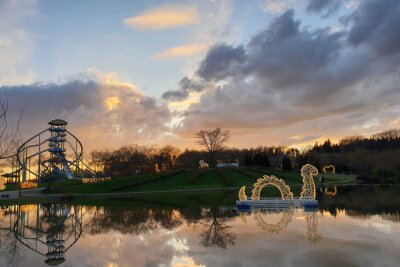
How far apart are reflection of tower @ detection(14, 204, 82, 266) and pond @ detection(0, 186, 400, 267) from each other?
51 mm

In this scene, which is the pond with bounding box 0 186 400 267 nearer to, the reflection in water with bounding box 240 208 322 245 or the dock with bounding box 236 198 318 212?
the reflection in water with bounding box 240 208 322 245

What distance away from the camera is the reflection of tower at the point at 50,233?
59.0 ft

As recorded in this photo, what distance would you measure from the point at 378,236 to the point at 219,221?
33.9 feet

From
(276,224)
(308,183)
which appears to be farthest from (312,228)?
(308,183)

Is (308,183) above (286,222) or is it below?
above

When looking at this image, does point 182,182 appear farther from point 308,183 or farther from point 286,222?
point 286,222

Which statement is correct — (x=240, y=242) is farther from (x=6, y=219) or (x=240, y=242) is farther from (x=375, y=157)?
(x=375, y=157)

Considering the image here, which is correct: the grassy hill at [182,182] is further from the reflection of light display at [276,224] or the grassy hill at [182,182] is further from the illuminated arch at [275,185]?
the reflection of light display at [276,224]

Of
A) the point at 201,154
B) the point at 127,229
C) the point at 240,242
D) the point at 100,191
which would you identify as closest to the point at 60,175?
the point at 100,191

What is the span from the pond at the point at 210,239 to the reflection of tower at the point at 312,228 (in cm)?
5

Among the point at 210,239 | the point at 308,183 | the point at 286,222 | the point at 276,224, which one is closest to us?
the point at 210,239

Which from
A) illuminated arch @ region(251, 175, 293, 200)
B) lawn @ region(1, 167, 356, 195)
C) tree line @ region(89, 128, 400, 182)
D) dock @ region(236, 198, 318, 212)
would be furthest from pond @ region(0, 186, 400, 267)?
tree line @ region(89, 128, 400, 182)

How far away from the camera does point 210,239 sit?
19.9m

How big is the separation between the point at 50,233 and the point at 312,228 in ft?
50.0
